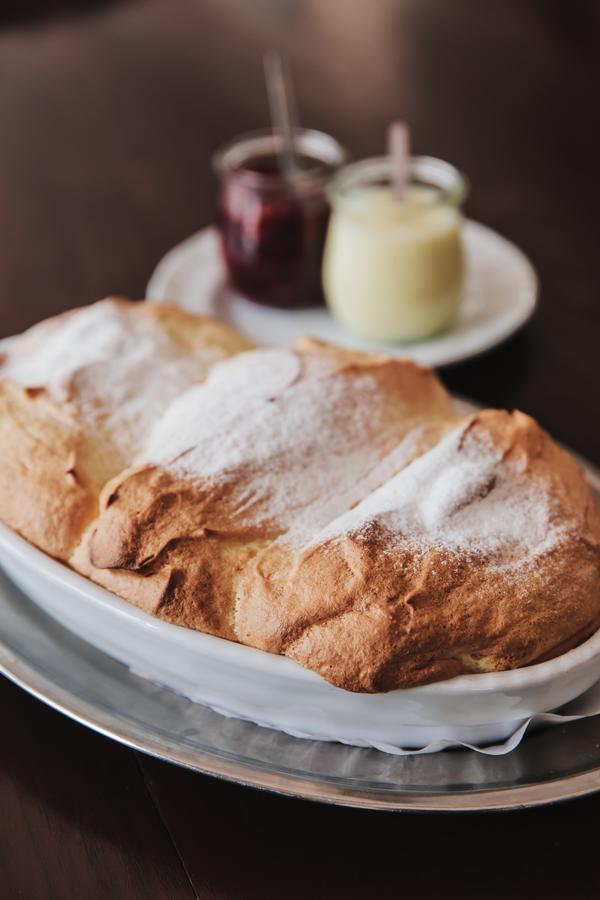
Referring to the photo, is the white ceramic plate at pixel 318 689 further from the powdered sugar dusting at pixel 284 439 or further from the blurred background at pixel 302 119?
the blurred background at pixel 302 119

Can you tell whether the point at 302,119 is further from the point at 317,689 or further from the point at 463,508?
the point at 317,689

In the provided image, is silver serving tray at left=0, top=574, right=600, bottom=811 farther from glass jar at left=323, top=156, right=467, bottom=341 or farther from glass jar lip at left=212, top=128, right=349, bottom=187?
glass jar lip at left=212, top=128, right=349, bottom=187

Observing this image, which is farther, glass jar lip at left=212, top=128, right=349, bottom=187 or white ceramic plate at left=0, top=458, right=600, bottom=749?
glass jar lip at left=212, top=128, right=349, bottom=187

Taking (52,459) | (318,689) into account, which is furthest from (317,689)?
(52,459)

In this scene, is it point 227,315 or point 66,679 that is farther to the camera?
point 227,315

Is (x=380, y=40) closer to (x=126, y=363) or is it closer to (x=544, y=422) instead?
(x=544, y=422)

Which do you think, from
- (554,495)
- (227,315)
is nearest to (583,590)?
(554,495)

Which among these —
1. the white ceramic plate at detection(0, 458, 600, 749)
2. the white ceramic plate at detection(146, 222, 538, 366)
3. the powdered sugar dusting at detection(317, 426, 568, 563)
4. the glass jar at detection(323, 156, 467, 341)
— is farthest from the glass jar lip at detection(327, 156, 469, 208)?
the white ceramic plate at detection(0, 458, 600, 749)
